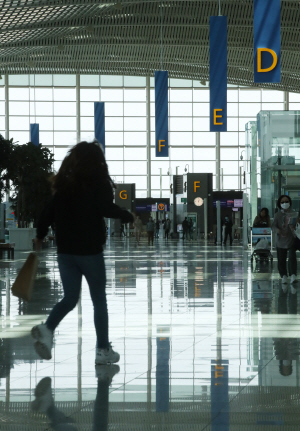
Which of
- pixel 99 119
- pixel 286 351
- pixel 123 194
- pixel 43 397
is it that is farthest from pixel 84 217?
pixel 123 194

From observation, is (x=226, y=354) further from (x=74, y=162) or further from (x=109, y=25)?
(x=109, y=25)

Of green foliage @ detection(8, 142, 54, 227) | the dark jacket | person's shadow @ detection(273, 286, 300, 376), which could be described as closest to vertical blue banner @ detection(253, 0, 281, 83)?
person's shadow @ detection(273, 286, 300, 376)

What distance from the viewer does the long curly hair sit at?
5.71 meters

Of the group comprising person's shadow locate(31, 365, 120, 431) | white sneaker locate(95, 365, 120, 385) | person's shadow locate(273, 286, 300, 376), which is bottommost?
person's shadow locate(273, 286, 300, 376)

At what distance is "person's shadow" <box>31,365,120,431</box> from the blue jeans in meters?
0.41

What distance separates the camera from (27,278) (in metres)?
6.05

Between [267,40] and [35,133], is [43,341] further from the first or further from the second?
[35,133]

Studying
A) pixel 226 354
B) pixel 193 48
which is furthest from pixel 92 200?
pixel 193 48

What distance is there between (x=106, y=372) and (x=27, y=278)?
3.55 ft

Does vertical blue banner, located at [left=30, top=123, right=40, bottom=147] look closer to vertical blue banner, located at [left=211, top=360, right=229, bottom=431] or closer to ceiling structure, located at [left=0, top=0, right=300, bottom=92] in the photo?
ceiling structure, located at [left=0, top=0, right=300, bottom=92]

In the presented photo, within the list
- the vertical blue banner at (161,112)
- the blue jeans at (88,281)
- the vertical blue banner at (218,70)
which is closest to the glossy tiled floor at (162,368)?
the blue jeans at (88,281)

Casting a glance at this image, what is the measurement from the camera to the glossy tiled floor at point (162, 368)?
4176mm

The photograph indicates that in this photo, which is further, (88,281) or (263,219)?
(263,219)

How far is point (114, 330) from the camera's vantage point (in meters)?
7.74
